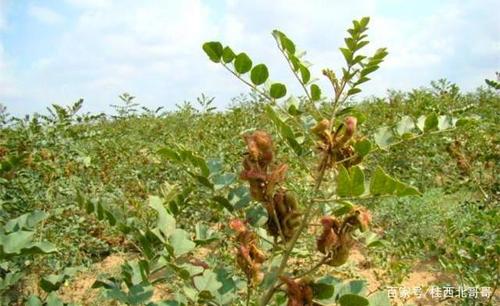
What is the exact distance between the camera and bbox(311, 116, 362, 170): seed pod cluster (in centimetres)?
118

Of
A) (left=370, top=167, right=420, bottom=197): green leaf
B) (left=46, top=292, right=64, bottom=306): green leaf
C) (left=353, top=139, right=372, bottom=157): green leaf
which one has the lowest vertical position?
(left=46, top=292, right=64, bottom=306): green leaf

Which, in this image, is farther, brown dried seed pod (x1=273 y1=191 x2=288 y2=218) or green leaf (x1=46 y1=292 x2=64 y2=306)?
green leaf (x1=46 y1=292 x2=64 y2=306)

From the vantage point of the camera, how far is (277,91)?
1.44 m

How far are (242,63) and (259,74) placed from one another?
0.17 feet

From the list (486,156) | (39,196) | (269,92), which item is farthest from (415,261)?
(269,92)

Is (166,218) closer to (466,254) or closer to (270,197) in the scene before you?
(270,197)

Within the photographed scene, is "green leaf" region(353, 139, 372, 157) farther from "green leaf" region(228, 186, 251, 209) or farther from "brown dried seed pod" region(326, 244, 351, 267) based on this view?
"green leaf" region(228, 186, 251, 209)

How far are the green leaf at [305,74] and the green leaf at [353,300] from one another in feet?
1.77

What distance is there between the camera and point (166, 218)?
1349mm

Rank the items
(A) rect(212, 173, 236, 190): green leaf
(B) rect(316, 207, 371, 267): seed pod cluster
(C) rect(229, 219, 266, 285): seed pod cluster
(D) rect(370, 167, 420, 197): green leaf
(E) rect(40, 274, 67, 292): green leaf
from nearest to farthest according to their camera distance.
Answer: (D) rect(370, 167, 420, 197): green leaf → (B) rect(316, 207, 371, 267): seed pod cluster → (C) rect(229, 219, 266, 285): seed pod cluster → (A) rect(212, 173, 236, 190): green leaf → (E) rect(40, 274, 67, 292): green leaf

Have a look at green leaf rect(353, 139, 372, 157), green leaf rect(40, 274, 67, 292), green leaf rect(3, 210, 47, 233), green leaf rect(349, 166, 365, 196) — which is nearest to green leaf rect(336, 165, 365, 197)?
green leaf rect(349, 166, 365, 196)

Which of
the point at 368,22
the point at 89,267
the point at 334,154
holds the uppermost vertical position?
the point at 368,22

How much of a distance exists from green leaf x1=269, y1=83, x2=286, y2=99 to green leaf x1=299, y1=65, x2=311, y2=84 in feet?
0.17

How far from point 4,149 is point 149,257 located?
2212mm
